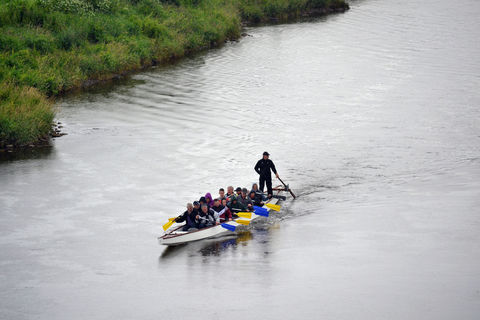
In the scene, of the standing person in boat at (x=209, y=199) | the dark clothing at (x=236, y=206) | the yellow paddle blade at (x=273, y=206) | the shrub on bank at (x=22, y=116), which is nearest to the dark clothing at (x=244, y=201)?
the dark clothing at (x=236, y=206)

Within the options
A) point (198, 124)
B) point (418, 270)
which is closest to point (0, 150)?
point (198, 124)

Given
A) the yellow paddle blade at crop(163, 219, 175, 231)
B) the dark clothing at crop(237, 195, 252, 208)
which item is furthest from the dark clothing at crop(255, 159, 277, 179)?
the yellow paddle blade at crop(163, 219, 175, 231)

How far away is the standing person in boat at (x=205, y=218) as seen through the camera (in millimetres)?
23781

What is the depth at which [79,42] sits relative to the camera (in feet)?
158

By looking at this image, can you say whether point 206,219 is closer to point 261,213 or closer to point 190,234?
point 190,234

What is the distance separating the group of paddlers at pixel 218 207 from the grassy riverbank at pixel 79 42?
13618mm

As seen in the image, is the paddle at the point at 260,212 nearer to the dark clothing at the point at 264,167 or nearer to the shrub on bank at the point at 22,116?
the dark clothing at the point at 264,167

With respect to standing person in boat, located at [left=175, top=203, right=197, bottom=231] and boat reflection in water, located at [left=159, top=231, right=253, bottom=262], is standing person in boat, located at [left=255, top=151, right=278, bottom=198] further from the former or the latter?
standing person in boat, located at [left=175, top=203, right=197, bottom=231]

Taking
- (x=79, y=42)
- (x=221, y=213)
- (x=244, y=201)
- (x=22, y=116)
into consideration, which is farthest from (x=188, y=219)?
(x=79, y=42)

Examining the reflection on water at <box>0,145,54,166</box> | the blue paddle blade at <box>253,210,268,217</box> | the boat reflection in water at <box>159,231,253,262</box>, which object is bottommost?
the boat reflection in water at <box>159,231,253,262</box>

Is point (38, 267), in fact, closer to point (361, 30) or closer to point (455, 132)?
point (455, 132)

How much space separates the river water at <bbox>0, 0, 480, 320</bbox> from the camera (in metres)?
20.1

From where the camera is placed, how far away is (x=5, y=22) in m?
46.9

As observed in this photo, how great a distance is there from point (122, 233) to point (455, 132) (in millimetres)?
20920
